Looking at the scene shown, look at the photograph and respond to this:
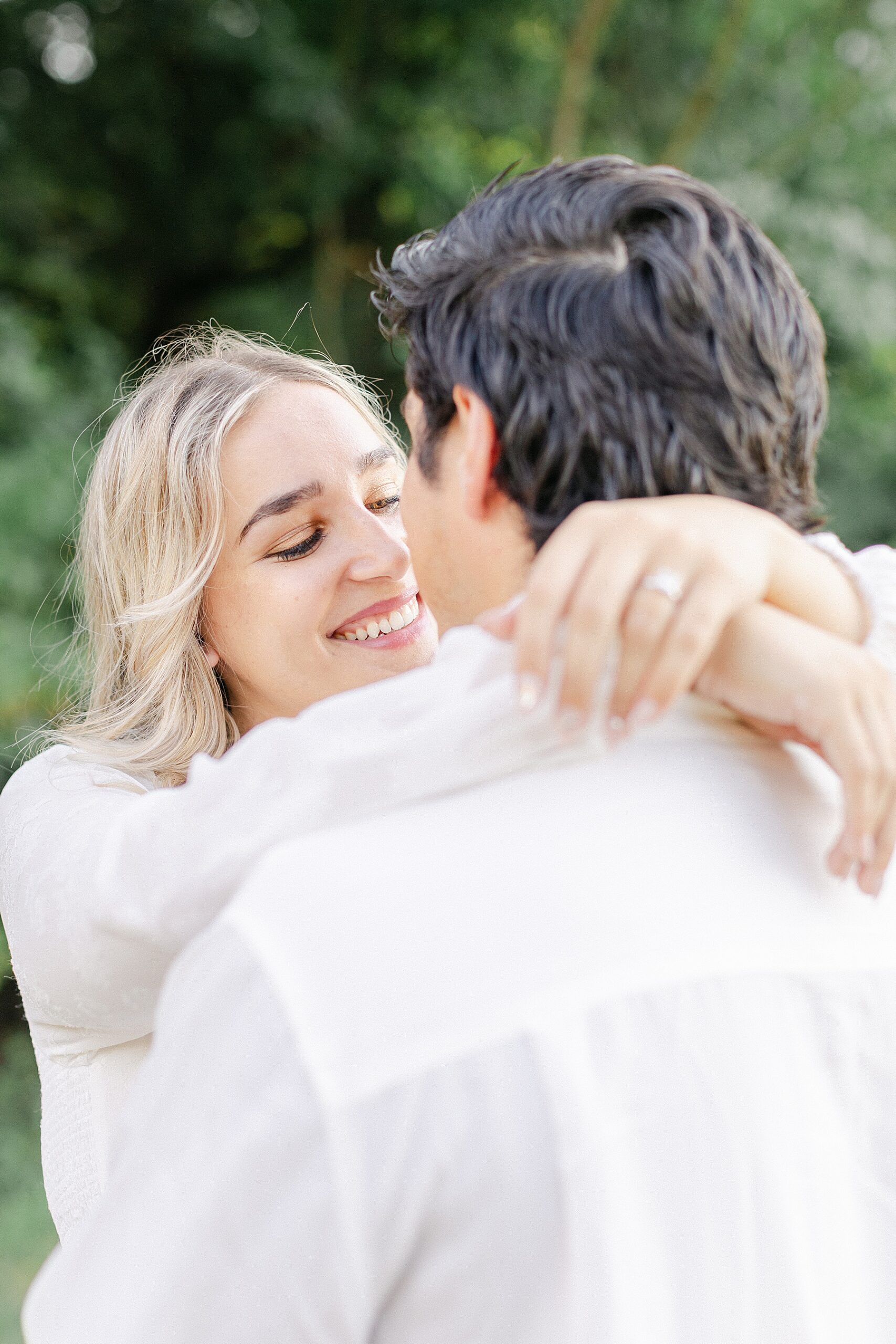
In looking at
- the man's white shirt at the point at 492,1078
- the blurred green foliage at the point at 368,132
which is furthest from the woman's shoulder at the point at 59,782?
the blurred green foliage at the point at 368,132

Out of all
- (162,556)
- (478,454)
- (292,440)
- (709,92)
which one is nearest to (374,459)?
(292,440)

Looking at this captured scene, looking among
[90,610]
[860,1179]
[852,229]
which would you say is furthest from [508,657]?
[852,229]

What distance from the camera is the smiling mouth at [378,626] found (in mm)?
2146

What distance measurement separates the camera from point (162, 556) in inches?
84.9

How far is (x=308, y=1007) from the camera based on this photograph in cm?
87

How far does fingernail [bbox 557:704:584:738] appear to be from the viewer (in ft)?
2.84

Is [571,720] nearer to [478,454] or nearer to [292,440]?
[478,454]

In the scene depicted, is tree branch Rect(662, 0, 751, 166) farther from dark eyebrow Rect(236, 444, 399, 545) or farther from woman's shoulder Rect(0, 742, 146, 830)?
woman's shoulder Rect(0, 742, 146, 830)

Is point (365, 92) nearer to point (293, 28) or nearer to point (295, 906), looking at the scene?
point (293, 28)

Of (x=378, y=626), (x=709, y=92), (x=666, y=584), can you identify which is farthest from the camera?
(x=709, y=92)

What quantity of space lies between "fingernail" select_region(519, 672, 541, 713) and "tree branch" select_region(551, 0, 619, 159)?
5719 mm

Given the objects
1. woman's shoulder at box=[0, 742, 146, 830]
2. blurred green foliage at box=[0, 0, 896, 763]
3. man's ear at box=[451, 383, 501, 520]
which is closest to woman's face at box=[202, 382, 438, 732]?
woman's shoulder at box=[0, 742, 146, 830]

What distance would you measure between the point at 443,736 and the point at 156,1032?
32 cm

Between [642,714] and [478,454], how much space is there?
0.35 m
